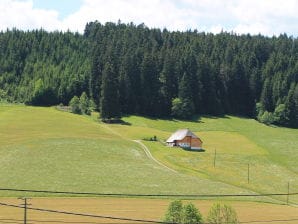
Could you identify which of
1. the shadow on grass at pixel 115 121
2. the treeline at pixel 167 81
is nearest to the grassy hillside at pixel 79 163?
the shadow on grass at pixel 115 121

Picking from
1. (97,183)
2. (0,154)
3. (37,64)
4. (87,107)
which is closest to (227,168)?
(97,183)

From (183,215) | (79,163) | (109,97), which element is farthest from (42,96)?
(183,215)

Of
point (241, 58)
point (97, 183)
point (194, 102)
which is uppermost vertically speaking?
point (241, 58)

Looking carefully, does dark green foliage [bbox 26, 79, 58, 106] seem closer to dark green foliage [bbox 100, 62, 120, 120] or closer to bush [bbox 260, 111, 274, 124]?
dark green foliage [bbox 100, 62, 120, 120]

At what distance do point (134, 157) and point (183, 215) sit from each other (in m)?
53.3

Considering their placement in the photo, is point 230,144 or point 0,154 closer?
point 0,154

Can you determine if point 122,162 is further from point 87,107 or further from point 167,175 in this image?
point 87,107

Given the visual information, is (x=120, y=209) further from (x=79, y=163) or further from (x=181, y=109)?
(x=181, y=109)

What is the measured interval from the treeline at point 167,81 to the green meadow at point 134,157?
8.52 metres

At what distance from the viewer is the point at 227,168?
101m

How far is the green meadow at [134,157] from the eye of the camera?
268 feet

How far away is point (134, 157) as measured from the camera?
10150 cm

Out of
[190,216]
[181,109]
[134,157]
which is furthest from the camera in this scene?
[181,109]

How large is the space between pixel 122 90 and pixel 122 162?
A: 6328 cm
